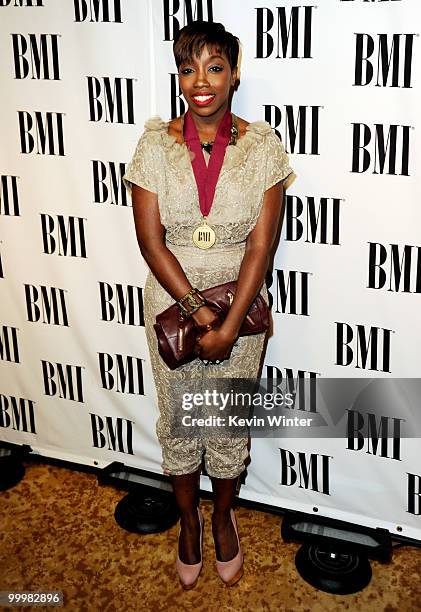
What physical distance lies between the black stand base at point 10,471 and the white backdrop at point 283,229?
5.4 inches

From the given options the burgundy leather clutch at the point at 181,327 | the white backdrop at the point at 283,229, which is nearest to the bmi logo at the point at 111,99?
the white backdrop at the point at 283,229

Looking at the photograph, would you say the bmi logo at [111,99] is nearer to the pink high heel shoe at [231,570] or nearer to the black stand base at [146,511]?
the black stand base at [146,511]

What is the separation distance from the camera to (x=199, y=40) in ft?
6.66

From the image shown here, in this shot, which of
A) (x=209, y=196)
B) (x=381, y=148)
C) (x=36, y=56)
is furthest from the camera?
(x=36, y=56)

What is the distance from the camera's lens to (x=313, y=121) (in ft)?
7.89

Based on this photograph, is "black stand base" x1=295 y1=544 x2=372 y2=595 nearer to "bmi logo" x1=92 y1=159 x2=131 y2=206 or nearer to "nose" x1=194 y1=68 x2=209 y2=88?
"bmi logo" x1=92 y1=159 x2=131 y2=206

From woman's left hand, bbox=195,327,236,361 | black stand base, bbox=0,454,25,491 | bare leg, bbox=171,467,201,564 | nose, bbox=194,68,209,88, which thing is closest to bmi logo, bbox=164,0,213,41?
nose, bbox=194,68,209,88

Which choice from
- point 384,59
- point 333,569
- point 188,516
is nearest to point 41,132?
point 384,59

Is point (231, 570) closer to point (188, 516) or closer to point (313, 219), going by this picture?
point (188, 516)

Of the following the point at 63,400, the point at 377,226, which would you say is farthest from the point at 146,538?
the point at 377,226

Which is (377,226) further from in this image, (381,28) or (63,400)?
(63,400)

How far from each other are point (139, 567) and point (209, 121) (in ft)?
4.97

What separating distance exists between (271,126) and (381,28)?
0.45 metres

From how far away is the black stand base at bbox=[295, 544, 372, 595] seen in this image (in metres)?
2.46
